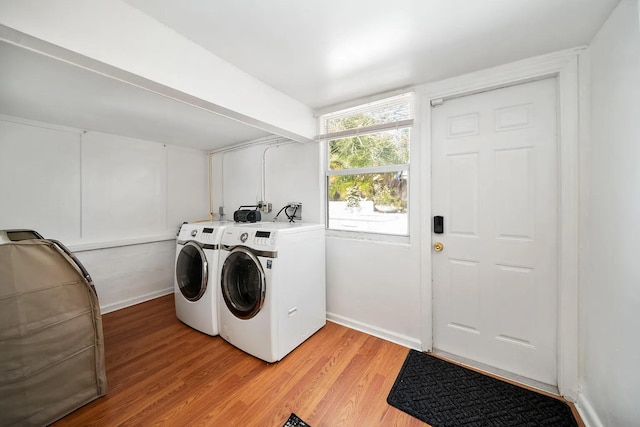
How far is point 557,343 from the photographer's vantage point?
1522 mm

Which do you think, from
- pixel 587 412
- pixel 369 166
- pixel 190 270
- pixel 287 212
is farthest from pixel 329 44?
pixel 587 412

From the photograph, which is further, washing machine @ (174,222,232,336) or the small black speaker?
the small black speaker

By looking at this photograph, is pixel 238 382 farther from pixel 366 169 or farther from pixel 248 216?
pixel 366 169

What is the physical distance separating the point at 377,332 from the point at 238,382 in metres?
1.25

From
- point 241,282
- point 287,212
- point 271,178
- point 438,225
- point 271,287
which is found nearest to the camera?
point 271,287

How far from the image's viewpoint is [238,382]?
161 cm

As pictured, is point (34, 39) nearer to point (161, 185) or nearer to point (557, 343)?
point (161, 185)

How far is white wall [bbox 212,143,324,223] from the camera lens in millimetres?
2514

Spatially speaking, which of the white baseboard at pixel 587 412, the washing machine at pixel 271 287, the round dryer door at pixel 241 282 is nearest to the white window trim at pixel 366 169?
the washing machine at pixel 271 287

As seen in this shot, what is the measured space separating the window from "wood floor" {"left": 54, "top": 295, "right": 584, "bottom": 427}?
1.12 meters

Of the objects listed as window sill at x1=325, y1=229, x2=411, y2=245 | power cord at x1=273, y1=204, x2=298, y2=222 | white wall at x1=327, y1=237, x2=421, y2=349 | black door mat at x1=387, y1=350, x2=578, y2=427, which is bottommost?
black door mat at x1=387, y1=350, x2=578, y2=427

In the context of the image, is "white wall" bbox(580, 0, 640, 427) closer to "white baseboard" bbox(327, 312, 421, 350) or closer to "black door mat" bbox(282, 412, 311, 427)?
"white baseboard" bbox(327, 312, 421, 350)

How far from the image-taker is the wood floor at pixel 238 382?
1.34 m

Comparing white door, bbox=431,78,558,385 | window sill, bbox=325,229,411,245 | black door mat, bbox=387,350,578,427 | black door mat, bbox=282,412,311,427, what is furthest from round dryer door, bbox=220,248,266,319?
white door, bbox=431,78,558,385
